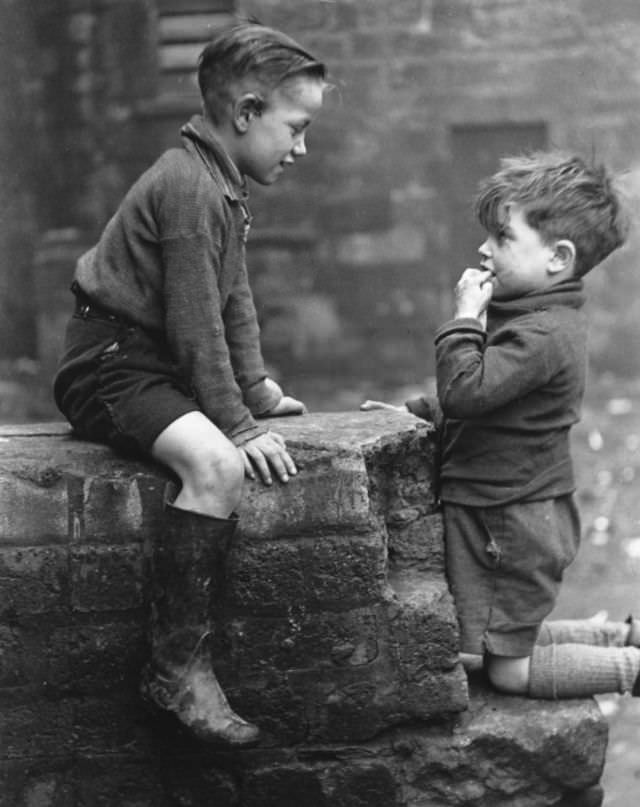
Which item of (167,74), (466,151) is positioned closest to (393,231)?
(466,151)

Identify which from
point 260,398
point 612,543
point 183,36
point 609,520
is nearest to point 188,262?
point 260,398

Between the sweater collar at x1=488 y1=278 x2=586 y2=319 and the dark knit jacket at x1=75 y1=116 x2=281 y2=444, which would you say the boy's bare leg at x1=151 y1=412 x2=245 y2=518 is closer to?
the dark knit jacket at x1=75 y1=116 x2=281 y2=444

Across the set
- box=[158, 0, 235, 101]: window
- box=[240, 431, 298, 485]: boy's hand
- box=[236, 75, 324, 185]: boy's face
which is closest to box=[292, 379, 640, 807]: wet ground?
box=[240, 431, 298, 485]: boy's hand

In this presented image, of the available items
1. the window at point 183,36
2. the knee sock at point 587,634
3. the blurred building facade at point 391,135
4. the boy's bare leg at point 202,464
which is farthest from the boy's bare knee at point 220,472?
the window at point 183,36

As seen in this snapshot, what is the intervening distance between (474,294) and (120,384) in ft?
2.67

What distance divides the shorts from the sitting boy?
595 millimetres

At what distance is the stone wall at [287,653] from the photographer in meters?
3.11

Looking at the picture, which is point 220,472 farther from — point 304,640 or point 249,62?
point 249,62

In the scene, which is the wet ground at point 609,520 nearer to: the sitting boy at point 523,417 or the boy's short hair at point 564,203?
the sitting boy at point 523,417

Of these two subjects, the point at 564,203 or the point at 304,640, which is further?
the point at 564,203

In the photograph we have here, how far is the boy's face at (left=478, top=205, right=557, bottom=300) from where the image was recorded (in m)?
3.29

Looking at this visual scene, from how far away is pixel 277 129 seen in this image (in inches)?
127

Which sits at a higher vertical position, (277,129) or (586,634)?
(277,129)

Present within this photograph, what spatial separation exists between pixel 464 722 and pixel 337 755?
11.7 inches
